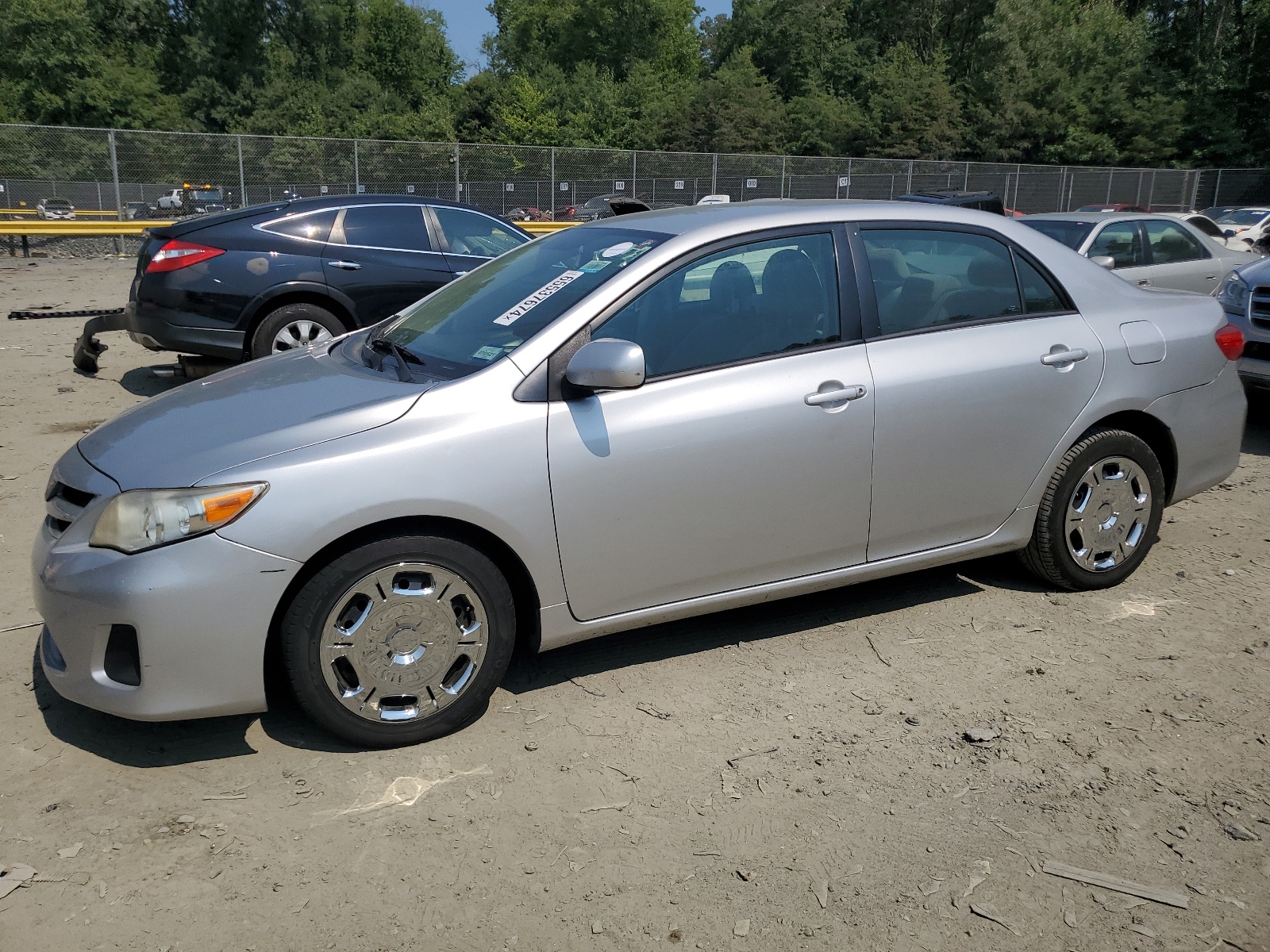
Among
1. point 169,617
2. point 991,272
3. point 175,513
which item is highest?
point 991,272

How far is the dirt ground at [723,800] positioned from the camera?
2623mm

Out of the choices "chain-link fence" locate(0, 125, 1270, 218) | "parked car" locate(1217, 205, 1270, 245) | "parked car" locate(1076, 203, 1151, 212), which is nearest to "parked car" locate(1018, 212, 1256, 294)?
"parked car" locate(1076, 203, 1151, 212)

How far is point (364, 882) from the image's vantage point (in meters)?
2.77

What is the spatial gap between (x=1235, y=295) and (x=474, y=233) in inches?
236

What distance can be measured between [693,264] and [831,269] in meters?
0.58

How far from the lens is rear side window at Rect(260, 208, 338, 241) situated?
8266 mm

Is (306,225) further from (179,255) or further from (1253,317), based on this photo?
(1253,317)

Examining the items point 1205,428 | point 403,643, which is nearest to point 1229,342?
point 1205,428

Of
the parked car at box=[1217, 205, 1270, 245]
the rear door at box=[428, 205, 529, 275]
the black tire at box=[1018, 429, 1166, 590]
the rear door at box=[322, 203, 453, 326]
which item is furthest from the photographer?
the parked car at box=[1217, 205, 1270, 245]

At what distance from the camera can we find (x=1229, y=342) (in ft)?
15.7

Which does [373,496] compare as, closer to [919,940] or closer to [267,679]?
[267,679]

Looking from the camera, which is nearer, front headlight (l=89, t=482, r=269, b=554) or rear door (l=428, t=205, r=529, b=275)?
front headlight (l=89, t=482, r=269, b=554)

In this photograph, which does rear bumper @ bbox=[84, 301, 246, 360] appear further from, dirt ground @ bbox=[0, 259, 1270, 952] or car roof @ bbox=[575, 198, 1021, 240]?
car roof @ bbox=[575, 198, 1021, 240]

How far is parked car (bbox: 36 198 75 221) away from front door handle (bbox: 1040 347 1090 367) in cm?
2346
